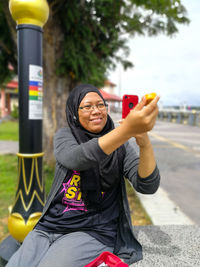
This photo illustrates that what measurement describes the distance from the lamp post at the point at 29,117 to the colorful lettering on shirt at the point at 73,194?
3.00ft

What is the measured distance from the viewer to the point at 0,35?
5266mm

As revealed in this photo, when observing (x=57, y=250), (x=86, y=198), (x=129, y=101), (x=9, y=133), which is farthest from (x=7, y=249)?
(x=9, y=133)

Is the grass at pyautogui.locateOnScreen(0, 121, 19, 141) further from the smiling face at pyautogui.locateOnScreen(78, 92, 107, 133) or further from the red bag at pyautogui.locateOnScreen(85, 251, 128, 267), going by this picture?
the red bag at pyautogui.locateOnScreen(85, 251, 128, 267)

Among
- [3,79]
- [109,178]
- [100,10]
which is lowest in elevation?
[109,178]

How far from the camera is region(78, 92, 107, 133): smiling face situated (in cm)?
167

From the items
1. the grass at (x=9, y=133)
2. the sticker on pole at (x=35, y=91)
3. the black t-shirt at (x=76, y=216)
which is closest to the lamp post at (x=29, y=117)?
the sticker on pole at (x=35, y=91)

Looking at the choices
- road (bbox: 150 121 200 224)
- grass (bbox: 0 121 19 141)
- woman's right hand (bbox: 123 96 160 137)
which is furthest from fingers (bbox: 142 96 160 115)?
grass (bbox: 0 121 19 141)

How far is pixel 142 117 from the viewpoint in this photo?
1.12 meters

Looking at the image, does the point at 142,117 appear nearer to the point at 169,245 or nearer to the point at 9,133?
the point at 169,245

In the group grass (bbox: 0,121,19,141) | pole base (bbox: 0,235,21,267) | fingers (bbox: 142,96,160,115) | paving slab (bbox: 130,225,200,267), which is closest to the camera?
fingers (bbox: 142,96,160,115)

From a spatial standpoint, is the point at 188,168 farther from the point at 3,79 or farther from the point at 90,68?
the point at 3,79

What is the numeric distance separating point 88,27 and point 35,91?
3011 mm

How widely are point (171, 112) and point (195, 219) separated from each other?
79.9 ft

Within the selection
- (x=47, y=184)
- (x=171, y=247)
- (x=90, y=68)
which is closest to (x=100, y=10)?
(x=90, y=68)
